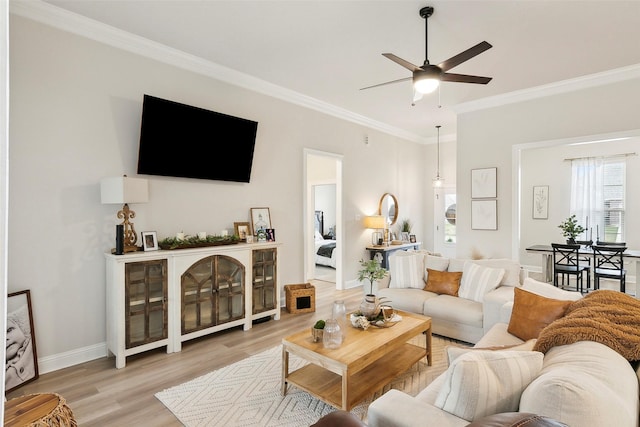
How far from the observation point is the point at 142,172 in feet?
11.3

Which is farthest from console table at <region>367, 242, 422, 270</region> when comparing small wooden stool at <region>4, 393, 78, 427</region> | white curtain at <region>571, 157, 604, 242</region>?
small wooden stool at <region>4, 393, 78, 427</region>

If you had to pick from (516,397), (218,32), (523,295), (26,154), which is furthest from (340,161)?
(516,397)

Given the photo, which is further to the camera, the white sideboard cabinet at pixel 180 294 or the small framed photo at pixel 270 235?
the small framed photo at pixel 270 235

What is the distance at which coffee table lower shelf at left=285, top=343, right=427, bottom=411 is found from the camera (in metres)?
2.28

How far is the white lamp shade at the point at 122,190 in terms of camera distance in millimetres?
2953

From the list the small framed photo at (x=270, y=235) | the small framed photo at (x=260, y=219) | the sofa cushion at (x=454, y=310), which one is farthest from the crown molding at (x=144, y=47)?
the sofa cushion at (x=454, y=310)

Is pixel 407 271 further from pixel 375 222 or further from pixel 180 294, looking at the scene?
pixel 180 294

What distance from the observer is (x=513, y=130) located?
197 inches

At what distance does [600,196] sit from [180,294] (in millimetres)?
7607

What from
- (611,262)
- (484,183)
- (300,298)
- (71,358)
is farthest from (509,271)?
(71,358)

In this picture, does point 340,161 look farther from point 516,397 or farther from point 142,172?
point 516,397

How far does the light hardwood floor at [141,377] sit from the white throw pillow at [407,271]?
1.35 meters

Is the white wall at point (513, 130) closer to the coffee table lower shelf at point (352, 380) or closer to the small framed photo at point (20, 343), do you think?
the coffee table lower shelf at point (352, 380)

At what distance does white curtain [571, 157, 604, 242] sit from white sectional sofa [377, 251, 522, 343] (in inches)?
170
